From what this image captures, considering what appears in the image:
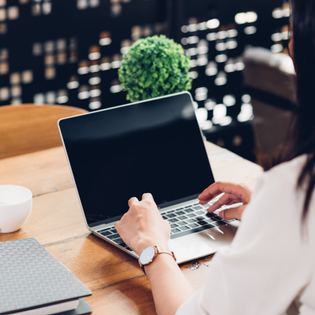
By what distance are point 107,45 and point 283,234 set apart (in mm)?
2157

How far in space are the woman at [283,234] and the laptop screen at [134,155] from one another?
1.39 feet

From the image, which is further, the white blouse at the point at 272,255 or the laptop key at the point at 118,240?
the laptop key at the point at 118,240

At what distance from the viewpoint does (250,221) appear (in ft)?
1.68

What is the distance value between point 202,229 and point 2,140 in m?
0.95

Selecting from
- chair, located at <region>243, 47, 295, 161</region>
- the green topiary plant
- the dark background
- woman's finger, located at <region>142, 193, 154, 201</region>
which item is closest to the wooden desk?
woman's finger, located at <region>142, 193, 154, 201</region>

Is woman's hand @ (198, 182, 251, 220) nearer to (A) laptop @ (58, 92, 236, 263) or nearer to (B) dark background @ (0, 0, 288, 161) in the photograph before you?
(A) laptop @ (58, 92, 236, 263)

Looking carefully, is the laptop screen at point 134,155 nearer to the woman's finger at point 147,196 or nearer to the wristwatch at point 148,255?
the woman's finger at point 147,196

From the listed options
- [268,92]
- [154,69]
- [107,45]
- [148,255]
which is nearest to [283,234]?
[148,255]

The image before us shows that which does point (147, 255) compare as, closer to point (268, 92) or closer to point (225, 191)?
point (225, 191)

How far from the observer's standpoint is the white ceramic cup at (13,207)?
89 cm

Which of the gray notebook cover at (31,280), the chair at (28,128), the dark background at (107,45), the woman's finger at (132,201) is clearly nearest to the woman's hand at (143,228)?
the woman's finger at (132,201)

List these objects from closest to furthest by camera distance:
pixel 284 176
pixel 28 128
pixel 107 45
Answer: pixel 284 176 → pixel 28 128 → pixel 107 45

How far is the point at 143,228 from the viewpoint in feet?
2.64

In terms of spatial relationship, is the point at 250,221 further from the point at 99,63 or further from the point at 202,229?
the point at 99,63
